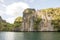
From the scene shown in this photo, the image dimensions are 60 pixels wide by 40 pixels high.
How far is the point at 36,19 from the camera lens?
161000 mm

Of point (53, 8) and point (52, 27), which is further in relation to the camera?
point (53, 8)

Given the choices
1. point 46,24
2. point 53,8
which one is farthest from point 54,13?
point 46,24

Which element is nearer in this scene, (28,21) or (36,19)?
(36,19)

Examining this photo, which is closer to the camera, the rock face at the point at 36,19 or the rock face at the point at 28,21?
the rock face at the point at 36,19

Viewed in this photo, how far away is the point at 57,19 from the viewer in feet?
505

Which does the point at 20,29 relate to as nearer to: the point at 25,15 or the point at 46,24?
the point at 25,15

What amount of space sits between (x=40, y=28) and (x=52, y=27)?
11.7 meters

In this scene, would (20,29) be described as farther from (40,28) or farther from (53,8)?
(53,8)

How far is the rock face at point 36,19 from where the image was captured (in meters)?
155

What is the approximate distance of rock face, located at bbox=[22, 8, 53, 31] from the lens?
15490cm

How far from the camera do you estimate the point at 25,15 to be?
558 feet

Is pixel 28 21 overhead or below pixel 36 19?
below

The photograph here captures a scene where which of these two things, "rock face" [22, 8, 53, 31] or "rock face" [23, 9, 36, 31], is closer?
"rock face" [22, 8, 53, 31]

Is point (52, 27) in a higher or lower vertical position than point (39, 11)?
lower
